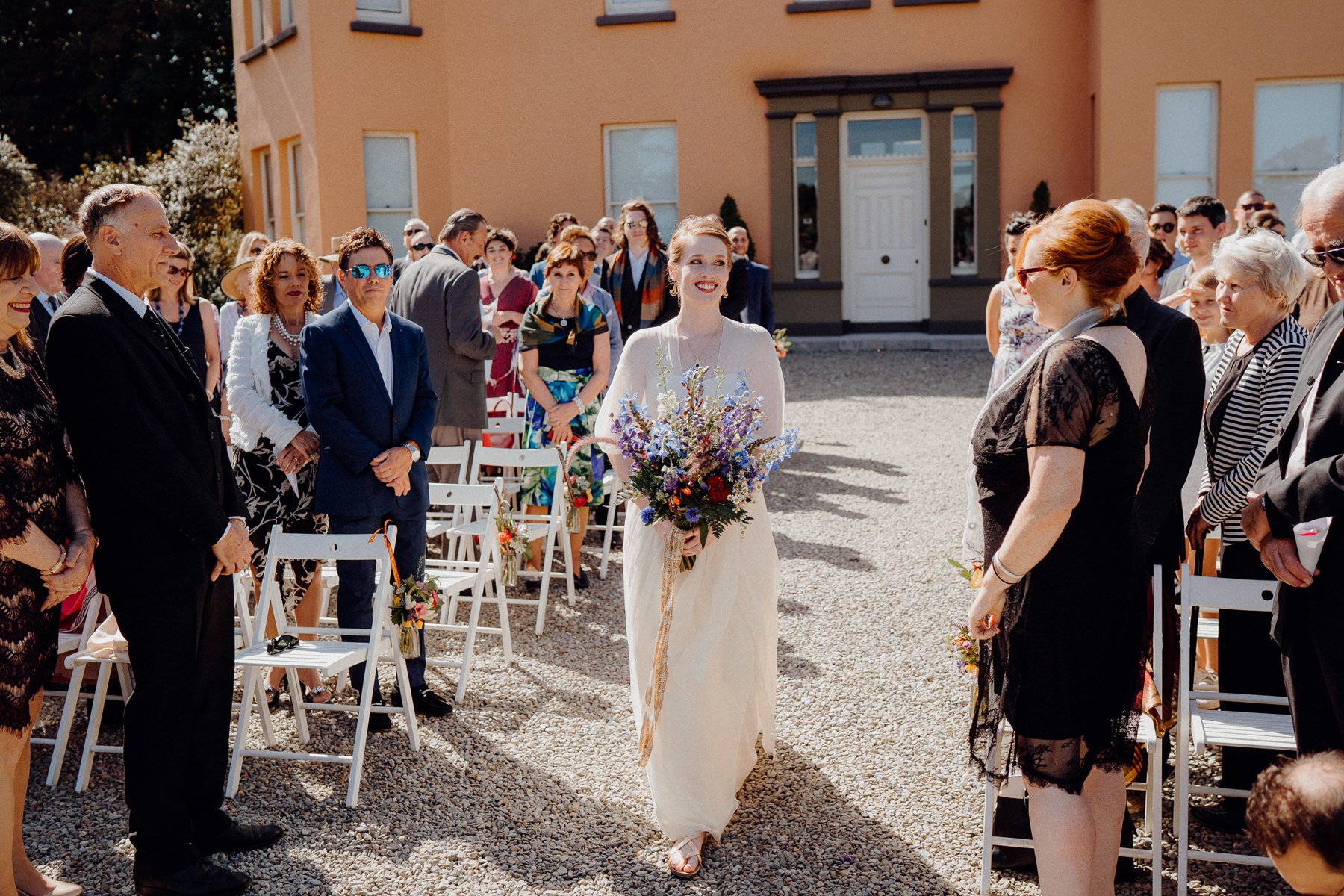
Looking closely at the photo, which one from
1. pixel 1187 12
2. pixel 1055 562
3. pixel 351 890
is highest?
pixel 1187 12

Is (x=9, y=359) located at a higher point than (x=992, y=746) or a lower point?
higher

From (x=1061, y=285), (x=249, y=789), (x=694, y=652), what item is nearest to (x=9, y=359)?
(x=249, y=789)

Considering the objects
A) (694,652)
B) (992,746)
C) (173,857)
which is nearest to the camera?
(992,746)

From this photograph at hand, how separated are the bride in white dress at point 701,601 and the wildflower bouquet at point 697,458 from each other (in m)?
0.12

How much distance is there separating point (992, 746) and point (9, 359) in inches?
132

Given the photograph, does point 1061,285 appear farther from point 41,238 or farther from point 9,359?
point 41,238

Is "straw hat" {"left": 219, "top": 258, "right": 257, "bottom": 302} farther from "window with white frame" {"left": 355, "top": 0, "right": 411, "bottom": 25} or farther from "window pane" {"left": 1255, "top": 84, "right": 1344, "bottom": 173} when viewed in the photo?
"window pane" {"left": 1255, "top": 84, "right": 1344, "bottom": 173}

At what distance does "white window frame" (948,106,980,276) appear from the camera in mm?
19188

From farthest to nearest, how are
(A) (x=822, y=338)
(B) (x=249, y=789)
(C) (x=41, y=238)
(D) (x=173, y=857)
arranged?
(A) (x=822, y=338), (C) (x=41, y=238), (B) (x=249, y=789), (D) (x=173, y=857)

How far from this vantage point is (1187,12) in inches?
676

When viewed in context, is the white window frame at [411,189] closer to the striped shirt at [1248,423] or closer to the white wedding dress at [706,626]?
the white wedding dress at [706,626]

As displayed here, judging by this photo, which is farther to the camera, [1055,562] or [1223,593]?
[1223,593]

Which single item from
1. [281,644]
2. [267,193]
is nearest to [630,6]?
[267,193]

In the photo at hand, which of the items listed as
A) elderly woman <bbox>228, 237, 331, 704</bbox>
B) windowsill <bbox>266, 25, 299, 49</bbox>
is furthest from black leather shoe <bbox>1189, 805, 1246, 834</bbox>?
windowsill <bbox>266, 25, 299, 49</bbox>
